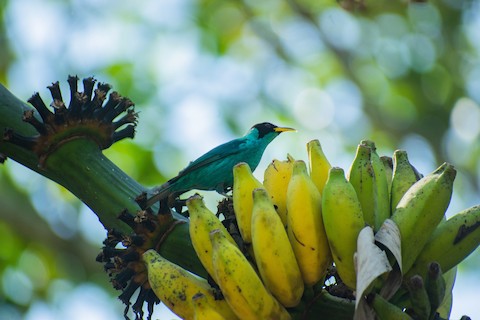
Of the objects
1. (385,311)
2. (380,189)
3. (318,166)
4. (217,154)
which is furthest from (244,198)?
(217,154)

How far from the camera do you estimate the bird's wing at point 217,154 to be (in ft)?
13.1

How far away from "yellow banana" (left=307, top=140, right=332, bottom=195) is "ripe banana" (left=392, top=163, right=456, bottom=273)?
1.29ft

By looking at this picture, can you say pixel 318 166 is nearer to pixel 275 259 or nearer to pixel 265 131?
pixel 275 259

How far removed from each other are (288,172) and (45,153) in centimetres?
79

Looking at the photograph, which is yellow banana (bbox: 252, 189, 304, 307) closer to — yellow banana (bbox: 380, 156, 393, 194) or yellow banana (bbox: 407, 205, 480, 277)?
yellow banana (bbox: 407, 205, 480, 277)

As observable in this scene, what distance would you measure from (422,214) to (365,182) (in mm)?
230

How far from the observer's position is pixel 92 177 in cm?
241

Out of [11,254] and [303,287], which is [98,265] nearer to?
[11,254]

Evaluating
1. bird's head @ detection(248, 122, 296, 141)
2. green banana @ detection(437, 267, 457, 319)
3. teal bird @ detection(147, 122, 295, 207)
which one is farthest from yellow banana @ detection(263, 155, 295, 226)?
bird's head @ detection(248, 122, 296, 141)

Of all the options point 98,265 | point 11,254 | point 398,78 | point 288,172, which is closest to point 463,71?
point 398,78

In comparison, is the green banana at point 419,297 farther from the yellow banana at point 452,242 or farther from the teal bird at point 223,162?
the teal bird at point 223,162

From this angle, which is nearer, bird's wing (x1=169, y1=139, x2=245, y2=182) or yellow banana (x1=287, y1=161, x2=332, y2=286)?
yellow banana (x1=287, y1=161, x2=332, y2=286)

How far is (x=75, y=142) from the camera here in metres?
2.47

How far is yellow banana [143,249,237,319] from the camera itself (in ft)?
7.31
